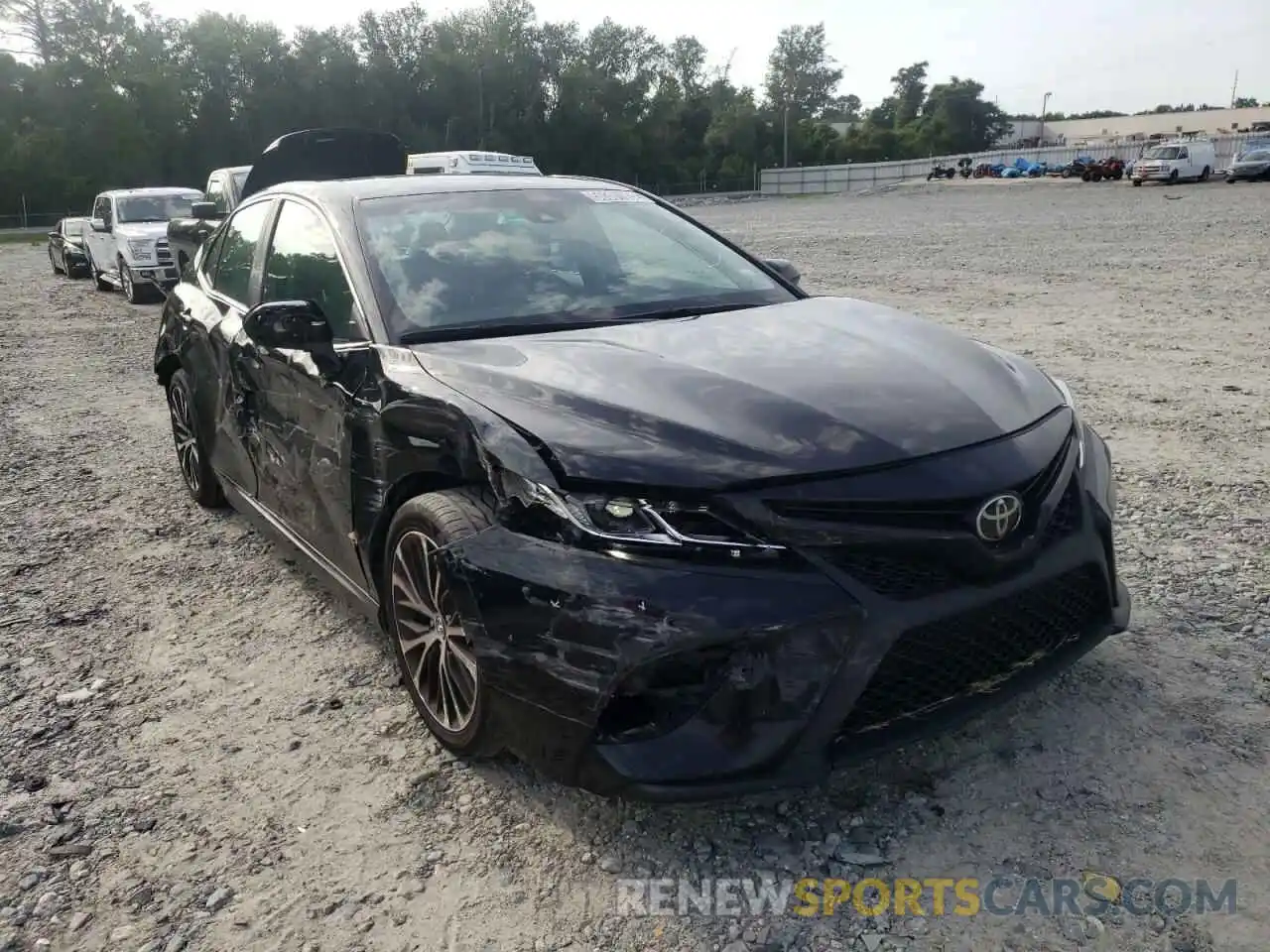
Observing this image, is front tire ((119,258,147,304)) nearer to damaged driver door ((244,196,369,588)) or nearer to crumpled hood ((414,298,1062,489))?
damaged driver door ((244,196,369,588))

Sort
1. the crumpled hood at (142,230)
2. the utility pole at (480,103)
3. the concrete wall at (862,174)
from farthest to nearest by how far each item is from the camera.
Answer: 1. the utility pole at (480,103)
2. the concrete wall at (862,174)
3. the crumpled hood at (142,230)

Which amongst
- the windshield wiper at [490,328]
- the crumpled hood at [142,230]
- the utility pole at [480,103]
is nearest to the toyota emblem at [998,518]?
the windshield wiper at [490,328]

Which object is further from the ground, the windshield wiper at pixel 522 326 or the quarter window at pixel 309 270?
the quarter window at pixel 309 270

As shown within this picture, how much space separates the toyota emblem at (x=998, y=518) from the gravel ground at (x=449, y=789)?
762 millimetres

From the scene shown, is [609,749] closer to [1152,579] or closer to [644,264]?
[644,264]

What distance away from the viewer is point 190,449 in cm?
530

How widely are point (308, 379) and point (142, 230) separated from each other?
43.2ft

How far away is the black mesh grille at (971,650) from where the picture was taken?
2299mm

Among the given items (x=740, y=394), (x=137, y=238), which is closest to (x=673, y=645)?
(x=740, y=394)

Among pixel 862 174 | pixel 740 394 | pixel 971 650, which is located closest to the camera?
pixel 971 650

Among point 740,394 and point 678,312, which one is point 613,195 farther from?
point 740,394

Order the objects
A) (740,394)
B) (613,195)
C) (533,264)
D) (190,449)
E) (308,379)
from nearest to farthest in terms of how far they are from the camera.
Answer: (740,394) < (308,379) < (533,264) < (613,195) < (190,449)

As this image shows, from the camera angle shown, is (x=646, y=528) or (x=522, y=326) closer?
→ (x=646, y=528)

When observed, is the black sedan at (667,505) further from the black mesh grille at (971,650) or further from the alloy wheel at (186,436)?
the alloy wheel at (186,436)
